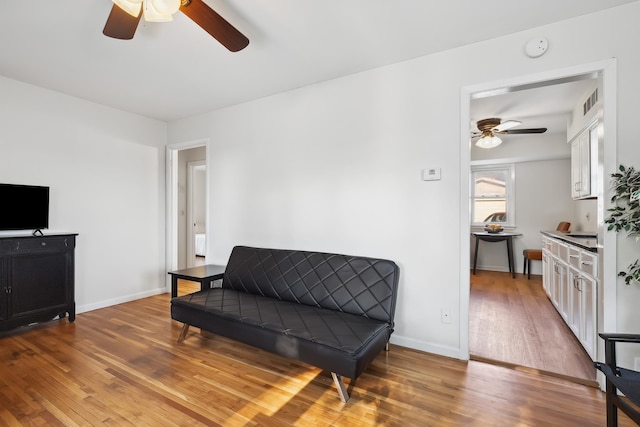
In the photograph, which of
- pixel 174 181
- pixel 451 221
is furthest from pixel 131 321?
pixel 451 221

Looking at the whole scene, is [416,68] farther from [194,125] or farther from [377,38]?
[194,125]

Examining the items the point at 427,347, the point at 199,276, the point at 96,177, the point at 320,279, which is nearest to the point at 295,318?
the point at 320,279

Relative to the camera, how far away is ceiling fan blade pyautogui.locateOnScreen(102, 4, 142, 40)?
1.72m

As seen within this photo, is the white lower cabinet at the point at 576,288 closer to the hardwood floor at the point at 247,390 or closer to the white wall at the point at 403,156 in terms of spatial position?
the white wall at the point at 403,156

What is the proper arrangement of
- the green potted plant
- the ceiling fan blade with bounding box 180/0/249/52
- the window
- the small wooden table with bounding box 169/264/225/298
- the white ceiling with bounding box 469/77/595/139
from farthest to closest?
1. the window
2. the white ceiling with bounding box 469/77/595/139
3. the small wooden table with bounding box 169/264/225/298
4. the green potted plant
5. the ceiling fan blade with bounding box 180/0/249/52

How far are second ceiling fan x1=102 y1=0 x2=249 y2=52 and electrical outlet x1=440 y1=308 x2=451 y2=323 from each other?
2.52m

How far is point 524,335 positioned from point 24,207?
5.11 m

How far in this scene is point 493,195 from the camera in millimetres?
6086

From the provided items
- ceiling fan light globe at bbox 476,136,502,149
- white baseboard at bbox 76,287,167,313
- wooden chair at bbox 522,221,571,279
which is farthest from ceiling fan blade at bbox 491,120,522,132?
white baseboard at bbox 76,287,167,313

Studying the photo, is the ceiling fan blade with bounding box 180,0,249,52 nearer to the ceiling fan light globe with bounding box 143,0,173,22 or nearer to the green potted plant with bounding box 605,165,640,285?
the ceiling fan light globe with bounding box 143,0,173,22

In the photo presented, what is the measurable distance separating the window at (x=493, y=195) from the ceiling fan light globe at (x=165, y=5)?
20.1ft

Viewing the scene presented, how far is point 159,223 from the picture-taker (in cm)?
441

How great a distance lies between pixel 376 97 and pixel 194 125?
270cm

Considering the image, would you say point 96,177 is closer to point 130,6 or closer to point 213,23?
point 130,6
